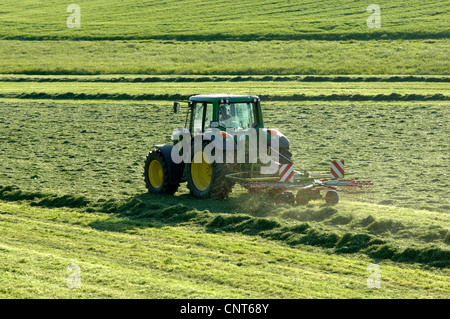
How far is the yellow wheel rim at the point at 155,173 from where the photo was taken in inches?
585

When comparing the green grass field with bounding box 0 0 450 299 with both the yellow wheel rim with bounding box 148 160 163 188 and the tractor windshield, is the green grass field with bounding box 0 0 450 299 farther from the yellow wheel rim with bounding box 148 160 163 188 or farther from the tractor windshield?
the tractor windshield

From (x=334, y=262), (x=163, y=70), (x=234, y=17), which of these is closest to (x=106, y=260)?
(x=334, y=262)

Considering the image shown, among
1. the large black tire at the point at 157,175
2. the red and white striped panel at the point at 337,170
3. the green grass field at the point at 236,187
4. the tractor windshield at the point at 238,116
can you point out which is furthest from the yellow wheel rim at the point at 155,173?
the red and white striped panel at the point at 337,170

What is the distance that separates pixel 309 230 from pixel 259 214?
69.4 inches

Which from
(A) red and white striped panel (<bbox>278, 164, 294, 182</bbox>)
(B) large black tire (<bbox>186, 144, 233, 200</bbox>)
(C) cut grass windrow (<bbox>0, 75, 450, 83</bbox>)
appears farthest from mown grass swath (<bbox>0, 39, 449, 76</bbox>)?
(A) red and white striped panel (<bbox>278, 164, 294, 182</bbox>)

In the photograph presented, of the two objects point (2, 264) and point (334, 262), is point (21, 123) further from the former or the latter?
point (334, 262)

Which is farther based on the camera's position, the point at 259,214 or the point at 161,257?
the point at 259,214

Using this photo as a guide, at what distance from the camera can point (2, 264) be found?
353 inches

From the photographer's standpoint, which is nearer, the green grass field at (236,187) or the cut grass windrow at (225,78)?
the green grass field at (236,187)

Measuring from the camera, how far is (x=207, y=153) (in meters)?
13.5

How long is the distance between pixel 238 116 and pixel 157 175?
2338 mm

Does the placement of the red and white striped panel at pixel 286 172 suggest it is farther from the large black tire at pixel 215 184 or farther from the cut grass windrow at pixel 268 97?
the cut grass windrow at pixel 268 97

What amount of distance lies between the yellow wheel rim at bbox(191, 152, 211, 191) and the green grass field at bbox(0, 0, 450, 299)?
54cm

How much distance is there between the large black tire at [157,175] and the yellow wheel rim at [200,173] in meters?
0.62
